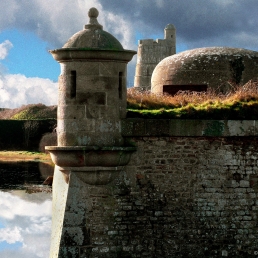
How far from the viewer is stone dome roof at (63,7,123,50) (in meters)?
9.82

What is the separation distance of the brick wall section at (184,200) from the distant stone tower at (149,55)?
1266 inches

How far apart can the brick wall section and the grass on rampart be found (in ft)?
1.33

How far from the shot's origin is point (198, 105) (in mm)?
10406

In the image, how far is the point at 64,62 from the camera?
9984 mm

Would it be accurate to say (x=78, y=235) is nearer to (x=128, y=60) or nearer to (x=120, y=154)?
(x=120, y=154)

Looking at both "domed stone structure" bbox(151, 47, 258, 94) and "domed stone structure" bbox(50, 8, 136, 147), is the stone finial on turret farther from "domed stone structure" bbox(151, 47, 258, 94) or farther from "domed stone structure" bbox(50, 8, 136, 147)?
"domed stone structure" bbox(151, 47, 258, 94)

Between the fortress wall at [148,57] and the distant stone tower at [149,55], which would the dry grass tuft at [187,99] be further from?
the fortress wall at [148,57]

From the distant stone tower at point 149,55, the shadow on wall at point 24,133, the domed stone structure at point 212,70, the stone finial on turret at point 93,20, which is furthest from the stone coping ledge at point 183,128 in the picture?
the shadow on wall at point 24,133

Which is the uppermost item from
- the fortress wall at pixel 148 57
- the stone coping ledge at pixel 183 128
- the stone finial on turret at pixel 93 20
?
the fortress wall at pixel 148 57

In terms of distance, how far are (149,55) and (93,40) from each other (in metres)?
35.0

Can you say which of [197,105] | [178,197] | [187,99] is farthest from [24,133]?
[178,197]

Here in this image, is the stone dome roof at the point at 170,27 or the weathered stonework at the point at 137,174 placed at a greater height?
the stone dome roof at the point at 170,27

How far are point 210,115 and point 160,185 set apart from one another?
4.64 feet

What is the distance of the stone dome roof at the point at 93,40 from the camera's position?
982 centimetres
